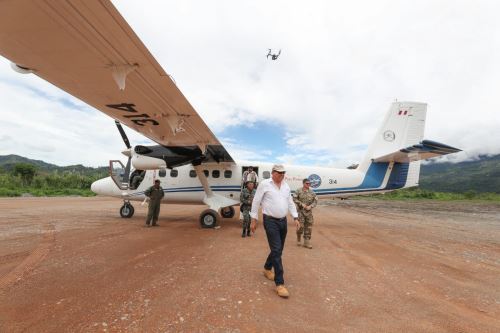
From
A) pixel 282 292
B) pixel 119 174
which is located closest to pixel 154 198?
pixel 119 174

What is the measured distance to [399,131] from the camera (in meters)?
12.0

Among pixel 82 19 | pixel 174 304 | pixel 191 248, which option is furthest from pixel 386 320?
pixel 82 19

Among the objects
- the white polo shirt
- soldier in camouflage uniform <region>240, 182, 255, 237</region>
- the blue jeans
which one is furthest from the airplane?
the blue jeans

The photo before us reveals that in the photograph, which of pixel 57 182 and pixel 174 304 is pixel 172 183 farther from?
pixel 57 182

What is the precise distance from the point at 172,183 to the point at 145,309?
8.96 m

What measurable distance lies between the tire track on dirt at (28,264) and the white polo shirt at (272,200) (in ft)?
13.3

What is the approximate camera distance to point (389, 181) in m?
11.8

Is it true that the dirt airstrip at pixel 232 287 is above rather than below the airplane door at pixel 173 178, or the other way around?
below

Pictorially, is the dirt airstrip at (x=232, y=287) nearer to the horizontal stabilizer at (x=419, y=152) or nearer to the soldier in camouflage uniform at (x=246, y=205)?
the soldier in camouflage uniform at (x=246, y=205)

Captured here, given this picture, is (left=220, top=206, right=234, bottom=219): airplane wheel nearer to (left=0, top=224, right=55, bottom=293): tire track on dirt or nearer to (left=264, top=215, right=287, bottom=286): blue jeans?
(left=0, top=224, right=55, bottom=293): tire track on dirt

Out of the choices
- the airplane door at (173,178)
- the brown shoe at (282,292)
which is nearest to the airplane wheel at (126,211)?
the airplane door at (173,178)

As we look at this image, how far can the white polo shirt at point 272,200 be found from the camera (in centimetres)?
432

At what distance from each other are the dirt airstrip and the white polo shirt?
4.00 feet

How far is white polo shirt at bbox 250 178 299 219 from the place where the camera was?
14.2 ft
